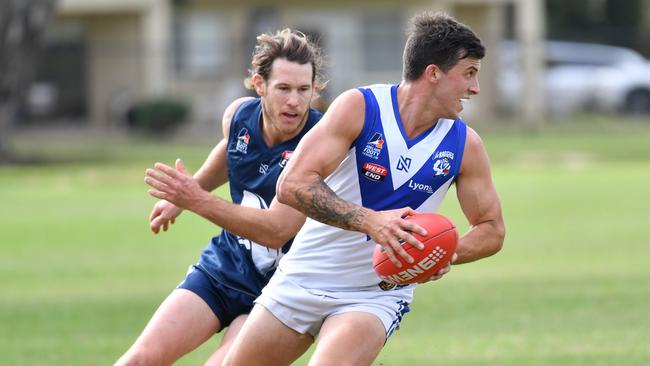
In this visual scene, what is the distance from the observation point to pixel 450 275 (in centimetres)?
1434

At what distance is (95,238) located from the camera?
58.5 ft

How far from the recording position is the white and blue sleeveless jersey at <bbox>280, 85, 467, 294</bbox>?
18.5ft

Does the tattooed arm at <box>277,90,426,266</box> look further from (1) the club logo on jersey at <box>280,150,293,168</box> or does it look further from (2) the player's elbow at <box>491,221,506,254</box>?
(1) the club logo on jersey at <box>280,150,293,168</box>

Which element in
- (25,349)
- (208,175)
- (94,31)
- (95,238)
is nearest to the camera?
(208,175)

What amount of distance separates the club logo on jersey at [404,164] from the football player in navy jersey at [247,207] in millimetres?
684

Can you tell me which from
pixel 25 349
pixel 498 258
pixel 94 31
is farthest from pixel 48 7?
pixel 25 349

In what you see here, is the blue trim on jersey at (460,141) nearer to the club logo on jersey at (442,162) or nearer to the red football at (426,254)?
the club logo on jersey at (442,162)

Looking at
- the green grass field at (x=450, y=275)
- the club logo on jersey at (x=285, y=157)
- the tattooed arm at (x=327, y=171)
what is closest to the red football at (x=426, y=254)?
the tattooed arm at (x=327, y=171)

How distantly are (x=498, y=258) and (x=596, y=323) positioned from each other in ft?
16.3

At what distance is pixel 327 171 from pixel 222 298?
1.33m

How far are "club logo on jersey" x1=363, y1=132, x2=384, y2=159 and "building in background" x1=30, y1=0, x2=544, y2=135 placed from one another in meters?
30.3

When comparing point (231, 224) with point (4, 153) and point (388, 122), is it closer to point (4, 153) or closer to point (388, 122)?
point (388, 122)

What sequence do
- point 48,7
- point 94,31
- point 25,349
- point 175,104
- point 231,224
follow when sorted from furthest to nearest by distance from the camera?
point 94,31 < point 175,104 < point 48,7 < point 25,349 < point 231,224

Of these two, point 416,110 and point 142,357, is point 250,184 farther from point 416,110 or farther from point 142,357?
point 416,110
